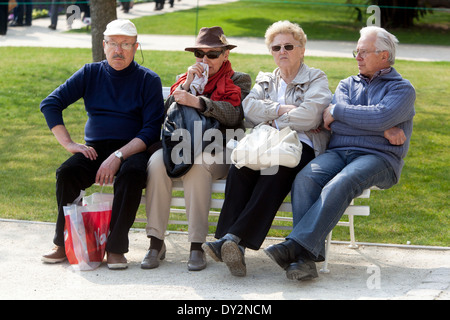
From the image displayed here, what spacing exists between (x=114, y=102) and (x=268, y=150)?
1270mm

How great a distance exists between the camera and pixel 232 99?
4988mm

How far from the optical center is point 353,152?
471 centimetres

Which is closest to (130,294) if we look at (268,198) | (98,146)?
(268,198)

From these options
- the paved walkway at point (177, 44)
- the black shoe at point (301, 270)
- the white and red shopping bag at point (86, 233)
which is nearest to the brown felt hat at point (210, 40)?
the white and red shopping bag at point (86, 233)

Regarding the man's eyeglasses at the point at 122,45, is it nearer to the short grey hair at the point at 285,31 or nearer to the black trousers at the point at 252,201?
the short grey hair at the point at 285,31

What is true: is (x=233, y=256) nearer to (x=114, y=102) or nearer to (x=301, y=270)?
(x=301, y=270)

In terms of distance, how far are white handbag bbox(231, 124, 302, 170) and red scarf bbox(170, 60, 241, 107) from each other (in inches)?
17.5

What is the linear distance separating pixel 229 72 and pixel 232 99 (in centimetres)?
25

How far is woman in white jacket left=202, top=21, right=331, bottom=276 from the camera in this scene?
4422mm

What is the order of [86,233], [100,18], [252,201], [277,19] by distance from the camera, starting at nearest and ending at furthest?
[252,201] < [86,233] < [100,18] < [277,19]

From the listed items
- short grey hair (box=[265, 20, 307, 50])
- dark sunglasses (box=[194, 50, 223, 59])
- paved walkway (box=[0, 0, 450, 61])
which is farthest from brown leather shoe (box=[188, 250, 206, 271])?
paved walkway (box=[0, 0, 450, 61])

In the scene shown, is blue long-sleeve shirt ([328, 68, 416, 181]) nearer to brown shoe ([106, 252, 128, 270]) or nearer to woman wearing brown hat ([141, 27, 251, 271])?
woman wearing brown hat ([141, 27, 251, 271])

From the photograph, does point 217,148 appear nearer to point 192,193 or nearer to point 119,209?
point 192,193

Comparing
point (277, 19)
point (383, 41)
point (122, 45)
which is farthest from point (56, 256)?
point (277, 19)
